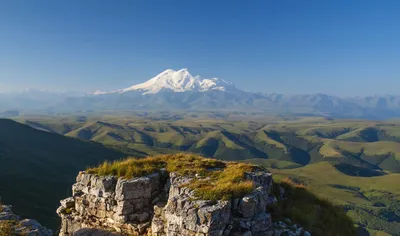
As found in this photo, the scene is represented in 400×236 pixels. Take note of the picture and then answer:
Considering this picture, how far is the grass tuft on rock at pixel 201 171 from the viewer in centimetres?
1664

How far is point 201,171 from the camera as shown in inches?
820

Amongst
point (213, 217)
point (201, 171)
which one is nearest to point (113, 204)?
point (201, 171)

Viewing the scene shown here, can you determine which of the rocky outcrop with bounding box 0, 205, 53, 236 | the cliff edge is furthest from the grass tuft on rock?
the rocky outcrop with bounding box 0, 205, 53, 236

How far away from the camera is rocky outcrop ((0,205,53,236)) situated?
1684 cm

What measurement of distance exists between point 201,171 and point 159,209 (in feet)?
13.7

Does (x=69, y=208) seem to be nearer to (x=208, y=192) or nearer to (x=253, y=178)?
(x=208, y=192)

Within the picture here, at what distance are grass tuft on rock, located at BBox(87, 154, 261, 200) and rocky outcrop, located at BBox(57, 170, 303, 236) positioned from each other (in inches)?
18.7

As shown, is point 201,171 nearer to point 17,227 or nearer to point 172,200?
point 172,200

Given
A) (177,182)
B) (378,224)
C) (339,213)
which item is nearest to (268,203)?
(177,182)

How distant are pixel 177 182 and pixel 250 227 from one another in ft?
19.1

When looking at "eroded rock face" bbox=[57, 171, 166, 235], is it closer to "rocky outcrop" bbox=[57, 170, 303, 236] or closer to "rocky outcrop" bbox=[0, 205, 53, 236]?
"rocky outcrop" bbox=[57, 170, 303, 236]

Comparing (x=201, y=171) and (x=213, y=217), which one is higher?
(x=201, y=171)

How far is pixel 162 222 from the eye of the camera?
17.4 m

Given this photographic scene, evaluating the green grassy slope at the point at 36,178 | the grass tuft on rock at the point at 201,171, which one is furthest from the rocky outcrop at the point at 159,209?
the green grassy slope at the point at 36,178
